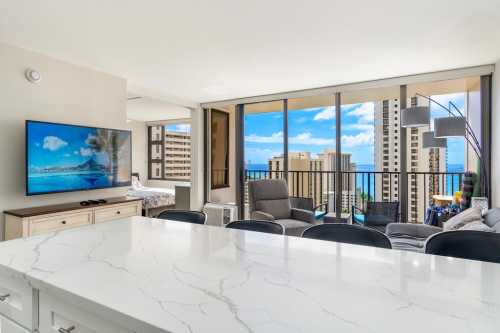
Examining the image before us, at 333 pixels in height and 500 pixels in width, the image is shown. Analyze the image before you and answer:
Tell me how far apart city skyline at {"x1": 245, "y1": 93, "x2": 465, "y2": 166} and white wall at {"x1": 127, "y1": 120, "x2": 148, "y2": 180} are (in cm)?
376

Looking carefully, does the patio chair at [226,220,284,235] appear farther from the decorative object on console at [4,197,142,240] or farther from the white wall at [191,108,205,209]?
the white wall at [191,108,205,209]

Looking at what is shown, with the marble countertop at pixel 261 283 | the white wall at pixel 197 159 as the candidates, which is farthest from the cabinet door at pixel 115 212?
the white wall at pixel 197 159

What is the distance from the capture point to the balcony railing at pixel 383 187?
479 cm

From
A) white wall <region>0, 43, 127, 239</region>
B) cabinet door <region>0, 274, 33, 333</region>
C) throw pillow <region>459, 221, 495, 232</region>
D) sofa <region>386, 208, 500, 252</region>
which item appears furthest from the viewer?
white wall <region>0, 43, 127, 239</region>

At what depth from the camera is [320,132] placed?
16.7ft

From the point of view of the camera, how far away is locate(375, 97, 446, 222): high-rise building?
4.52 meters

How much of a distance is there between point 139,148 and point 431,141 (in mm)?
6884

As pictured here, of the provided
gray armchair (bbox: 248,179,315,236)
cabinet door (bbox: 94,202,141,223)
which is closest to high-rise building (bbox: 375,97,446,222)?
gray armchair (bbox: 248,179,315,236)

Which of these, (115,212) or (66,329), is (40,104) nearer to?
(115,212)

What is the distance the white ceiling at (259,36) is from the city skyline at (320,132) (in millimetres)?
794

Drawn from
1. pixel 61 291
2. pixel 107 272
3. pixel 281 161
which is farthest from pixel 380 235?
pixel 281 161

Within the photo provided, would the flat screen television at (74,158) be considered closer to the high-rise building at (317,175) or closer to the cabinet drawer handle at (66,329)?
the cabinet drawer handle at (66,329)

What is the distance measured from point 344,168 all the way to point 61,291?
4.53m

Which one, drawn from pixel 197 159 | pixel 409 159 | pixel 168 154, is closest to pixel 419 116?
pixel 409 159
